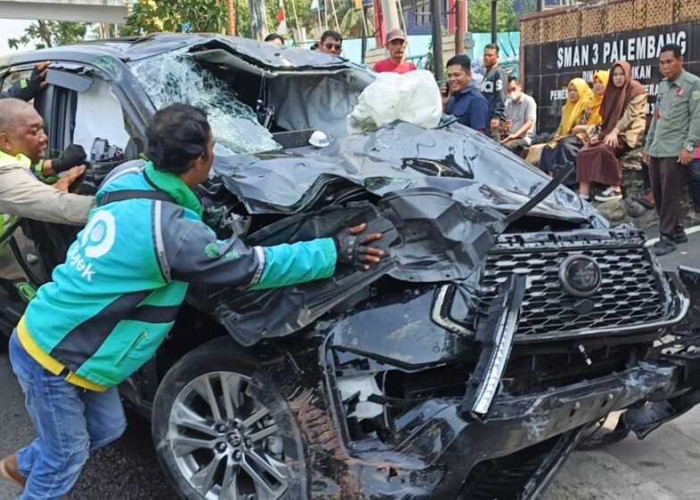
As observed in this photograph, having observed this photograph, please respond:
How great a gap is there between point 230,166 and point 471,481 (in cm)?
163

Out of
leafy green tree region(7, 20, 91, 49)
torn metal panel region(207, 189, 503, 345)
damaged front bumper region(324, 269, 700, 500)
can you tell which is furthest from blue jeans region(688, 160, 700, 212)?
leafy green tree region(7, 20, 91, 49)

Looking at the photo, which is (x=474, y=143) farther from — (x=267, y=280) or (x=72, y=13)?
(x=72, y=13)

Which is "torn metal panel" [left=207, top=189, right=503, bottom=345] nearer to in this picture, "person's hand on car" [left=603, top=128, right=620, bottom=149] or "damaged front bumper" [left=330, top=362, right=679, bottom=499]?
"damaged front bumper" [left=330, top=362, right=679, bottom=499]

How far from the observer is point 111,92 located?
367 cm

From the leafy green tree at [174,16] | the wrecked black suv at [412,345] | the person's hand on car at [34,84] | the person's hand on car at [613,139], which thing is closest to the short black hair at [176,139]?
the wrecked black suv at [412,345]

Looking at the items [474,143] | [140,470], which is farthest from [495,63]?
[140,470]

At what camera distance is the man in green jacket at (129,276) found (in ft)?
7.77

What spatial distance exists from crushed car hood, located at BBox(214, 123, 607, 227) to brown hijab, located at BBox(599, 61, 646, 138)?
4436 mm

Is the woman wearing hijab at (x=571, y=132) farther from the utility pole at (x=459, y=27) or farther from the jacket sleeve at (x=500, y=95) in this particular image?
the utility pole at (x=459, y=27)

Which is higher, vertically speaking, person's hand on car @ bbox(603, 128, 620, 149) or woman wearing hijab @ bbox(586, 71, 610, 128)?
woman wearing hijab @ bbox(586, 71, 610, 128)

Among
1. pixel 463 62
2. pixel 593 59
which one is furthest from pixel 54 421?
pixel 593 59

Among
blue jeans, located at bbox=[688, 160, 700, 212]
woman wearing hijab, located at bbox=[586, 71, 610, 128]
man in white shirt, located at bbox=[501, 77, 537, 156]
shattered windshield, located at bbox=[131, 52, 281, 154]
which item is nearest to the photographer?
shattered windshield, located at bbox=[131, 52, 281, 154]

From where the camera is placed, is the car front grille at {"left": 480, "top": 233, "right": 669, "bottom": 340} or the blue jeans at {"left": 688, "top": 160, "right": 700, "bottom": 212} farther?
the blue jeans at {"left": 688, "top": 160, "right": 700, "bottom": 212}

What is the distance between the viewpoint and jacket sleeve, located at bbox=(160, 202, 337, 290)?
2.36 metres
